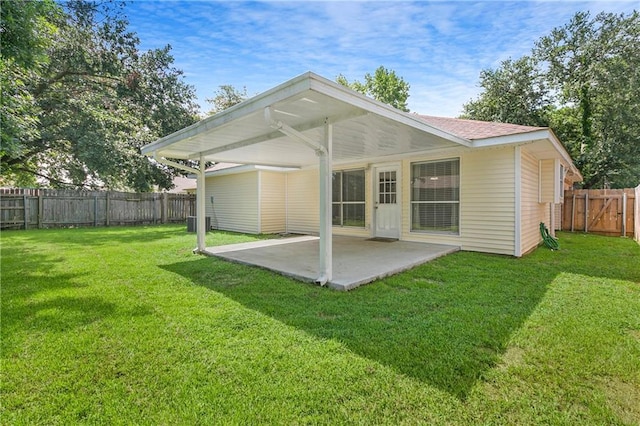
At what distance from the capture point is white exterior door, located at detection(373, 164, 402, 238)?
26.3ft

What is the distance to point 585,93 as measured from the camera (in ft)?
50.7

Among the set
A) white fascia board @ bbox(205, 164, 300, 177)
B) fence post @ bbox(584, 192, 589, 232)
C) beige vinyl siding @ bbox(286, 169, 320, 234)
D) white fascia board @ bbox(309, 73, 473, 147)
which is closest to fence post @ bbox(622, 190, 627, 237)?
fence post @ bbox(584, 192, 589, 232)

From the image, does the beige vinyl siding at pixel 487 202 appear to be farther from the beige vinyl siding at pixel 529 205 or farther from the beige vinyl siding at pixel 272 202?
the beige vinyl siding at pixel 272 202

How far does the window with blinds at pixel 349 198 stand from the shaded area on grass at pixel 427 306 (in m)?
3.52

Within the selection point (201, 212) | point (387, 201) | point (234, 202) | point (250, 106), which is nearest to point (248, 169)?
point (234, 202)

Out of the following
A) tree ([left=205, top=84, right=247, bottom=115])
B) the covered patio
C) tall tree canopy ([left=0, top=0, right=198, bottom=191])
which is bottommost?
the covered patio

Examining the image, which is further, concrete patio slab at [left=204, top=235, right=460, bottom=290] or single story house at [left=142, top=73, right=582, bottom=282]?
concrete patio slab at [left=204, top=235, right=460, bottom=290]

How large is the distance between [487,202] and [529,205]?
4.34 ft

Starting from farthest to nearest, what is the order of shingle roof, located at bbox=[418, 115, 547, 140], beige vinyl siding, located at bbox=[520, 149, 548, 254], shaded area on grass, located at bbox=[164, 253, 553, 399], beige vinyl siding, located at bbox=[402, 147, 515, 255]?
beige vinyl siding, located at bbox=[520, 149, 548, 254], beige vinyl siding, located at bbox=[402, 147, 515, 255], shingle roof, located at bbox=[418, 115, 547, 140], shaded area on grass, located at bbox=[164, 253, 553, 399]

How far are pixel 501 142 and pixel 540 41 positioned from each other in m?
15.6

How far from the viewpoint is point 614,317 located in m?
3.11

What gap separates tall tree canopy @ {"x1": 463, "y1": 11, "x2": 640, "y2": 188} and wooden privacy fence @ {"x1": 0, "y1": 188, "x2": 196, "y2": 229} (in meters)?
18.1

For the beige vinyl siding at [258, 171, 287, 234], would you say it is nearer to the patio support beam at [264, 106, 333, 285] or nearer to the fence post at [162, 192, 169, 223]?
the patio support beam at [264, 106, 333, 285]

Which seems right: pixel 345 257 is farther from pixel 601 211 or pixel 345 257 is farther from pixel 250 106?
pixel 601 211
